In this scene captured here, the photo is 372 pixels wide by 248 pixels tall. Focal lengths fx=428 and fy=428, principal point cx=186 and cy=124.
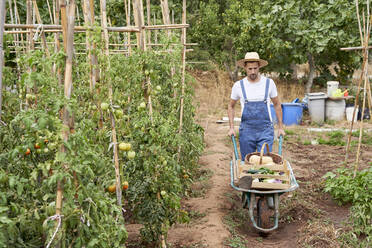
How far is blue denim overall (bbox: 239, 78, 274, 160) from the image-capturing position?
523 cm

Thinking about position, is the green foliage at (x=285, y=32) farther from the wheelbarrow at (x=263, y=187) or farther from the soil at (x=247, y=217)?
the wheelbarrow at (x=263, y=187)

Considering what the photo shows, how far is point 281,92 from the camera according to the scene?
13555mm

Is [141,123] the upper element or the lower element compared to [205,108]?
upper

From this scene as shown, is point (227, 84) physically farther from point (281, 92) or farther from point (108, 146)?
point (108, 146)

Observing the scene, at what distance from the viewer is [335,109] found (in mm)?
11562

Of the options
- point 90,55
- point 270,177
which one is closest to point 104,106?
point 90,55

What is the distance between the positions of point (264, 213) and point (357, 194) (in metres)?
1.15

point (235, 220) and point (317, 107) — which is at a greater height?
point (317, 107)

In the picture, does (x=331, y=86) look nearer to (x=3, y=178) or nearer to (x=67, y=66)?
(x=67, y=66)

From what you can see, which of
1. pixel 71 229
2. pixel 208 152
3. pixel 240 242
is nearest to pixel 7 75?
pixel 71 229

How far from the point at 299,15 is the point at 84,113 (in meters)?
9.97

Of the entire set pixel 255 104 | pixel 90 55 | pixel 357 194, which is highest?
pixel 90 55

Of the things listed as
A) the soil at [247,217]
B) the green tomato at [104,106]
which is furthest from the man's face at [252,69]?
the green tomato at [104,106]

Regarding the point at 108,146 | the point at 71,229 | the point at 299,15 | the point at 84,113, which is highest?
the point at 299,15
